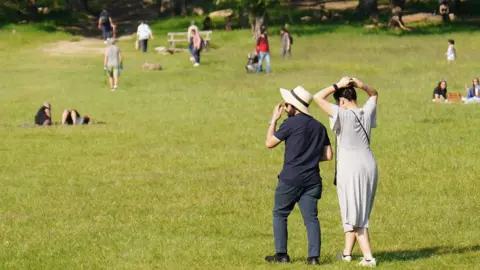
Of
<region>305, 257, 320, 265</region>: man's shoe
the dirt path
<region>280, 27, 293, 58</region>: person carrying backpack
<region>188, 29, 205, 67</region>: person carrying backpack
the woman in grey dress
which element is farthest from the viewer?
the dirt path

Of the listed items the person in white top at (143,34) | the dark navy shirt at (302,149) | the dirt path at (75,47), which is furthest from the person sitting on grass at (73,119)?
the dirt path at (75,47)

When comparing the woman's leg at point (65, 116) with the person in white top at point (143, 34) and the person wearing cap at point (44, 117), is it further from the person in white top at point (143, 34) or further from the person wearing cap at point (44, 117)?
the person in white top at point (143, 34)

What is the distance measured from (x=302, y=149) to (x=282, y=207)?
0.65 metres

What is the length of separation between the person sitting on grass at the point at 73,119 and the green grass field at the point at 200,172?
27.0 inches

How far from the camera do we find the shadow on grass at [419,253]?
11984 millimetres

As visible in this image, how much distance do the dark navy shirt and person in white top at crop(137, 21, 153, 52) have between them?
39.0 m

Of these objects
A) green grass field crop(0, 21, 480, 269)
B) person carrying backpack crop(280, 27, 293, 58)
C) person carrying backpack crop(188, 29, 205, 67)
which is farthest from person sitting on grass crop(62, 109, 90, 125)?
person carrying backpack crop(280, 27, 293, 58)

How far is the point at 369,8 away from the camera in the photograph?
218 ft

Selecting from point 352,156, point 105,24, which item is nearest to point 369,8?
point 105,24

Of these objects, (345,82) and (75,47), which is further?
(75,47)

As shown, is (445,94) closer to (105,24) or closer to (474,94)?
(474,94)

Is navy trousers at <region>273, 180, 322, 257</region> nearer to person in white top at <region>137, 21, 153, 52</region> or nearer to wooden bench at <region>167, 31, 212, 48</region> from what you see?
person in white top at <region>137, 21, 153, 52</region>

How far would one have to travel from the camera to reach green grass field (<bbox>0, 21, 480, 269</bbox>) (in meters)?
12.8

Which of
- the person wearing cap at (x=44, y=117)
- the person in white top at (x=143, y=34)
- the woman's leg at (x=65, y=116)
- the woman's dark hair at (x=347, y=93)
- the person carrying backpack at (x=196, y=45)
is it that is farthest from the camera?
the person in white top at (x=143, y=34)
